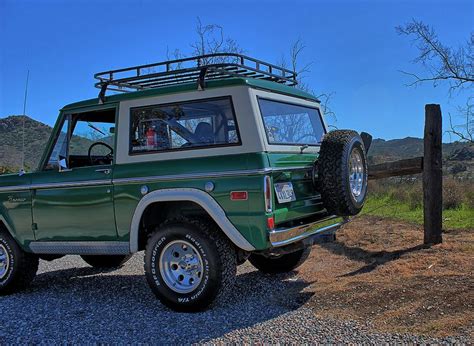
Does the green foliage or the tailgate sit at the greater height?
the tailgate

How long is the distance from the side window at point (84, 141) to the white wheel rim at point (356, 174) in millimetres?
2668

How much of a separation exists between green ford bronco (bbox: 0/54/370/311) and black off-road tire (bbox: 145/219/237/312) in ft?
0.03

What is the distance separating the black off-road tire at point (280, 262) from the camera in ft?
20.3

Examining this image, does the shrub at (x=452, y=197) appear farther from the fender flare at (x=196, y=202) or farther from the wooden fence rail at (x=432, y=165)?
the fender flare at (x=196, y=202)

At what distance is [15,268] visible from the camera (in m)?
5.92

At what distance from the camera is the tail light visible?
4.39m

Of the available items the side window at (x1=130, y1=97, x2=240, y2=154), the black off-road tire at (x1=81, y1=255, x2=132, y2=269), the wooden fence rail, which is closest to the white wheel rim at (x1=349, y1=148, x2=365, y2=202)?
the side window at (x1=130, y1=97, x2=240, y2=154)

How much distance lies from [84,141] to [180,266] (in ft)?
7.15

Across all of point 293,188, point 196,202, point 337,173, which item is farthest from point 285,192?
point 196,202

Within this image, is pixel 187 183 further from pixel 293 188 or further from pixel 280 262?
pixel 280 262

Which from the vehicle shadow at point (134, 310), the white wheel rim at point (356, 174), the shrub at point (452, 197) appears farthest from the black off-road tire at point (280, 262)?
the shrub at point (452, 197)

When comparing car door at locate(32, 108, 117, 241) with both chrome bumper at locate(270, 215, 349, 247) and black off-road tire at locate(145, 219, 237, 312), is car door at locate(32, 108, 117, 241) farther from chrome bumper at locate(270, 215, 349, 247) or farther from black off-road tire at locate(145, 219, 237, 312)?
chrome bumper at locate(270, 215, 349, 247)

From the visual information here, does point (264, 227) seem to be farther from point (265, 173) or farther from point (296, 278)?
point (296, 278)

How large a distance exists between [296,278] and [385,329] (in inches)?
82.0
